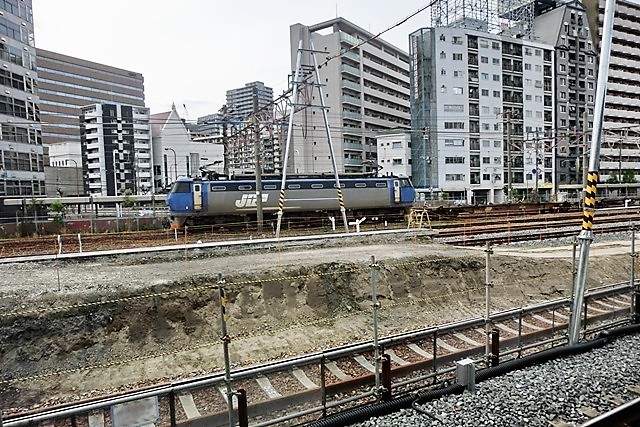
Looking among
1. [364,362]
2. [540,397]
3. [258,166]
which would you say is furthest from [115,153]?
[540,397]

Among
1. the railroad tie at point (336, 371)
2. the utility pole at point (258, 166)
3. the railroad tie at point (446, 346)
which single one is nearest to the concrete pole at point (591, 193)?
the railroad tie at point (446, 346)

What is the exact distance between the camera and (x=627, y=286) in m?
10.0

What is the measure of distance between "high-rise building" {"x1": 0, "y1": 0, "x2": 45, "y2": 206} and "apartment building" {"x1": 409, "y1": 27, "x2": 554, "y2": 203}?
4232 cm

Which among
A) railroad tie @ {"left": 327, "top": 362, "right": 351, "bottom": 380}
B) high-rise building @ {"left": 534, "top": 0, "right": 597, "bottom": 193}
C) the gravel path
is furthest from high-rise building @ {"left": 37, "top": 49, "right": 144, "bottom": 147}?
the gravel path

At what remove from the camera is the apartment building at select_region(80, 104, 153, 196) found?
71.8m

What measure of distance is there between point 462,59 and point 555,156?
75.3 feet

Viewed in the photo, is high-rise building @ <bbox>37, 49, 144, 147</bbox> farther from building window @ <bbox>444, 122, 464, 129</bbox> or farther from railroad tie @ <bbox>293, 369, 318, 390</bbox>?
railroad tie @ <bbox>293, 369, 318, 390</bbox>

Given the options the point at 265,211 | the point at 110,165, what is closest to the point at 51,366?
the point at 265,211

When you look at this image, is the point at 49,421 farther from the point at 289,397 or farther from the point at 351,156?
the point at 351,156

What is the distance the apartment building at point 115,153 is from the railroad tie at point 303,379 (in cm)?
6954

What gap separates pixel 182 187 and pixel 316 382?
18.1 metres

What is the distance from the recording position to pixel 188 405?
6.25 metres

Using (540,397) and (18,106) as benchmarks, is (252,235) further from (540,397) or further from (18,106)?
(18,106)

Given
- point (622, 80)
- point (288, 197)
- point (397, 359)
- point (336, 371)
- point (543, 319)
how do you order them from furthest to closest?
point (622, 80) → point (288, 197) → point (543, 319) → point (397, 359) → point (336, 371)
